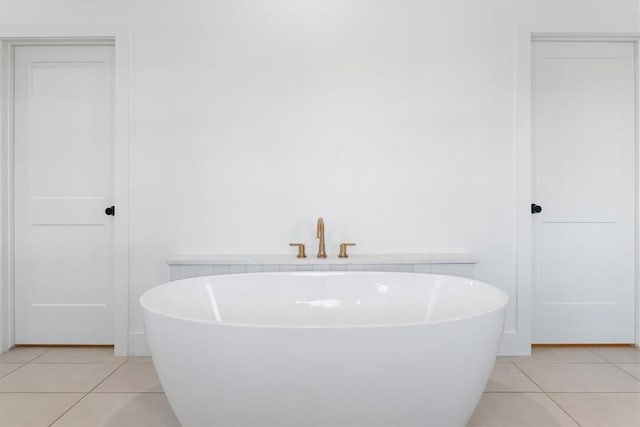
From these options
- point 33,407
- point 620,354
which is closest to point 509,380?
point 620,354

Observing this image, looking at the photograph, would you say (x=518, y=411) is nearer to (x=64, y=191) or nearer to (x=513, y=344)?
(x=513, y=344)

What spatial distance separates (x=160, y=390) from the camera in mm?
2137

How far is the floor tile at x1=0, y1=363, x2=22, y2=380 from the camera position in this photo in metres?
→ 2.38

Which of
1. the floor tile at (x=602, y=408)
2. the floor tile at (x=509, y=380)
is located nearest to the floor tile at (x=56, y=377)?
the floor tile at (x=509, y=380)

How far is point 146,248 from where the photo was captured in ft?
8.77

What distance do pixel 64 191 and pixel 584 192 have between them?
3.23 metres

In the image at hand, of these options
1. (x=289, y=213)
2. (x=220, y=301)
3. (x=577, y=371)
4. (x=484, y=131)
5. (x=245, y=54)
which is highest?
(x=245, y=54)

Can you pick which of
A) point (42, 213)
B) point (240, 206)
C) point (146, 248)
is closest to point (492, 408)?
point (240, 206)

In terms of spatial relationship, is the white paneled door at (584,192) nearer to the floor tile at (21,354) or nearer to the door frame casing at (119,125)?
the door frame casing at (119,125)

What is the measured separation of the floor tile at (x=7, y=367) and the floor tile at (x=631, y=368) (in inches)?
130

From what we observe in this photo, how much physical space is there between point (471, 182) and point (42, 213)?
2634mm

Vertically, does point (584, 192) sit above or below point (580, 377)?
above

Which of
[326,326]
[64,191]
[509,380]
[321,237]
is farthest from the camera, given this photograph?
[64,191]

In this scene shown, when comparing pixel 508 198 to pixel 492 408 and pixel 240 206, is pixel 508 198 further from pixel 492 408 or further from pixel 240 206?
pixel 240 206
